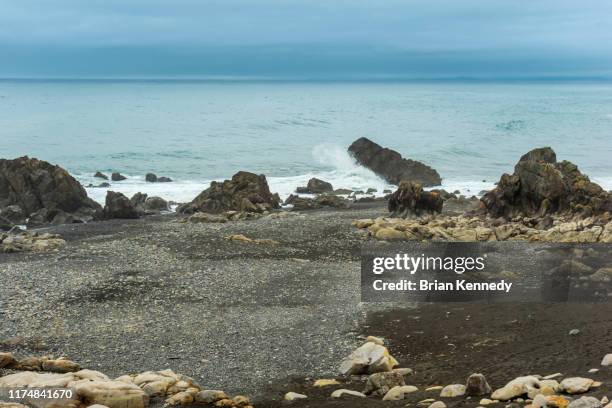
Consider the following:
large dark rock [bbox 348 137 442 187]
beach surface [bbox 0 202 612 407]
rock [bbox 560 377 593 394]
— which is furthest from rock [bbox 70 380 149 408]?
large dark rock [bbox 348 137 442 187]

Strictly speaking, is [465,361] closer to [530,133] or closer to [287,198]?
[287,198]

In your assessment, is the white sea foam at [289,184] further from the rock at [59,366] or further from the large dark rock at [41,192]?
the rock at [59,366]

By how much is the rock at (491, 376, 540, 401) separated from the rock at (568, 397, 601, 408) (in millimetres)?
1281

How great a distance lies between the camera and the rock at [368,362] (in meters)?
14.0

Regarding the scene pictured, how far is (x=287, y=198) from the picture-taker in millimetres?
43094

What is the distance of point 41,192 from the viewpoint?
37969 mm

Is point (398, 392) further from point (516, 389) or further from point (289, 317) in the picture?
point (289, 317)

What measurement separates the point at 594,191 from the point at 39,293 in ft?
70.4

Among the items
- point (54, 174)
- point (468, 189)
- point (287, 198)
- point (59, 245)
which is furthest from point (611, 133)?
point (59, 245)

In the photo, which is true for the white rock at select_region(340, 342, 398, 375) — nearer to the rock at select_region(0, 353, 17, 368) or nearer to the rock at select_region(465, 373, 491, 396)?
the rock at select_region(465, 373, 491, 396)

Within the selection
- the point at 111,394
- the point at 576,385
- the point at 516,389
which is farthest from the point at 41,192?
the point at 576,385

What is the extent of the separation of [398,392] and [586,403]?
326 cm

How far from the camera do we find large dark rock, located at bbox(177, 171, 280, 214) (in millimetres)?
37025

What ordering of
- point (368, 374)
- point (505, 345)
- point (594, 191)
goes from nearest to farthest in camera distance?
point (368, 374), point (505, 345), point (594, 191)
